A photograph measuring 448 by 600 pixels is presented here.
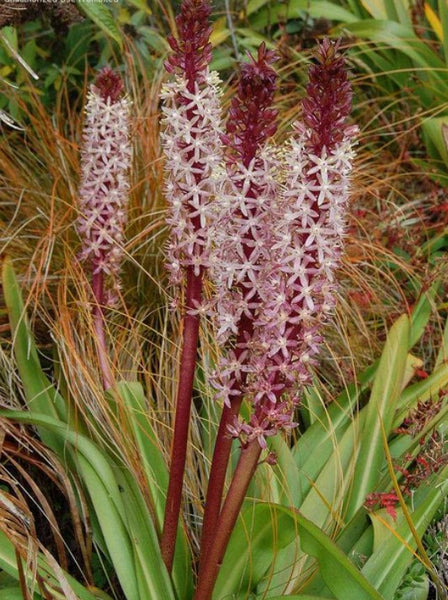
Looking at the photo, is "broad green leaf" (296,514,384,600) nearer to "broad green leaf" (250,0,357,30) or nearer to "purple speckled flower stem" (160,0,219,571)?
"purple speckled flower stem" (160,0,219,571)

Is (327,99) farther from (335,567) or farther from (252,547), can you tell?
(252,547)

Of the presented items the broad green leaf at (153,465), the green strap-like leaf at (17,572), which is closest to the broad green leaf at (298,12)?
the broad green leaf at (153,465)

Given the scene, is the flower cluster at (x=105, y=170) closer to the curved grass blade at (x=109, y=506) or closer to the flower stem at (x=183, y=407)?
the curved grass blade at (x=109, y=506)

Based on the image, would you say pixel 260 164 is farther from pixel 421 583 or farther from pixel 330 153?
pixel 421 583

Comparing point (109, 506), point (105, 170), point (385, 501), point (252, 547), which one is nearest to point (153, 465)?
point (109, 506)

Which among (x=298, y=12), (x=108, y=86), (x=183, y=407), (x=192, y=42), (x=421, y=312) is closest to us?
(x=192, y=42)

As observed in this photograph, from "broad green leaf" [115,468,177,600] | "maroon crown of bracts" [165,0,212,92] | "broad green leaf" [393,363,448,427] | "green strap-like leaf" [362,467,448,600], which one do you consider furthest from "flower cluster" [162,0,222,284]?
"broad green leaf" [393,363,448,427]
